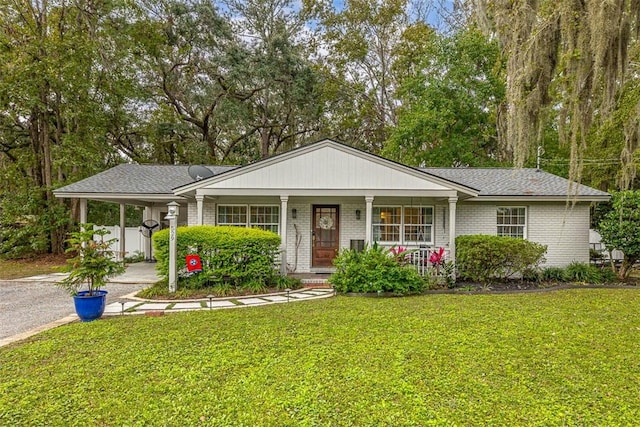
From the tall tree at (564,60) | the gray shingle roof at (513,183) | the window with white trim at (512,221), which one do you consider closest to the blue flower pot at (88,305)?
the tall tree at (564,60)

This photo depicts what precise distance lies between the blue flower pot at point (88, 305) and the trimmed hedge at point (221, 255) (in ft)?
7.06

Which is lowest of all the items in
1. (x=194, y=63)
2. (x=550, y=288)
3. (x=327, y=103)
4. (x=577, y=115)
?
(x=550, y=288)

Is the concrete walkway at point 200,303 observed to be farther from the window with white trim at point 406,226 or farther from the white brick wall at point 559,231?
the white brick wall at point 559,231

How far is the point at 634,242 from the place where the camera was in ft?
28.2

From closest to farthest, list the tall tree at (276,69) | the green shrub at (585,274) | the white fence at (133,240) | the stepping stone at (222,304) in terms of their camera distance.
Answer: the stepping stone at (222,304) < the green shrub at (585,274) < the white fence at (133,240) < the tall tree at (276,69)

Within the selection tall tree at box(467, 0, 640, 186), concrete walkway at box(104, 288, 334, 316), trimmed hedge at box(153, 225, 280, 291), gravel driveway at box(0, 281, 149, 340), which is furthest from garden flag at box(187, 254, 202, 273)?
tall tree at box(467, 0, 640, 186)

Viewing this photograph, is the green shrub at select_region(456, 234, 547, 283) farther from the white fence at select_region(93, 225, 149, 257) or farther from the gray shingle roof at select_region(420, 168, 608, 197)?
the white fence at select_region(93, 225, 149, 257)

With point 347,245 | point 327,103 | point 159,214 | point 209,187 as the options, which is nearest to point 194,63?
point 327,103

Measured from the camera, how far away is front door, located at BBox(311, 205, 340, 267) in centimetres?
1066

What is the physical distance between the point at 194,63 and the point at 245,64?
303 centimetres

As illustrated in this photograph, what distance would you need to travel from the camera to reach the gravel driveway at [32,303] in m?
5.64

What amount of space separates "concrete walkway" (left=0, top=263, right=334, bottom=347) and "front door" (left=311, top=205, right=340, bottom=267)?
1.76 metres

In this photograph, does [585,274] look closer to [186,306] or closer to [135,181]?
[186,306]

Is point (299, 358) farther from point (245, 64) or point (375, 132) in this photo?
point (375, 132)
